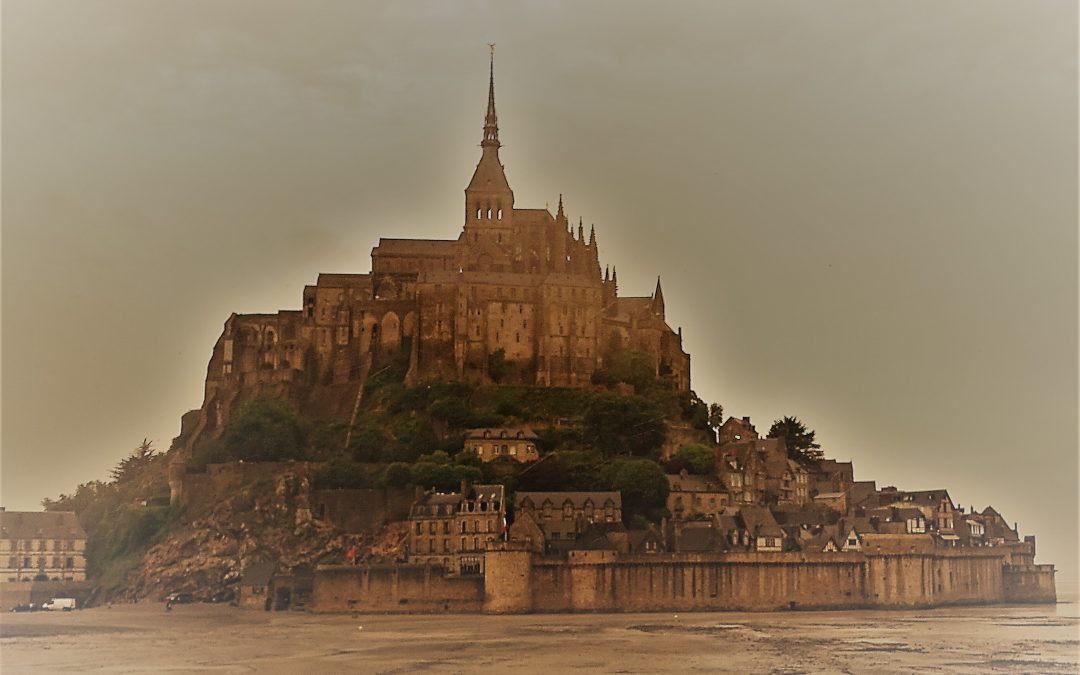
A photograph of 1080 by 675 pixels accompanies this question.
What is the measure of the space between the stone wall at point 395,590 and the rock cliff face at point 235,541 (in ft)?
17.7

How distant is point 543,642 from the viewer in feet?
214

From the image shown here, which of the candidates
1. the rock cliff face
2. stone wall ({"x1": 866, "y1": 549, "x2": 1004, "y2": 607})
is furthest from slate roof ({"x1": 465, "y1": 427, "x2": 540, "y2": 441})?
stone wall ({"x1": 866, "y1": 549, "x2": 1004, "y2": 607})

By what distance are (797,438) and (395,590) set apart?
34.1m

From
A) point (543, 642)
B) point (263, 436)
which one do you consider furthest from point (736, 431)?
point (543, 642)

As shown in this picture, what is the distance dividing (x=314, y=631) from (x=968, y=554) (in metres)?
36.4

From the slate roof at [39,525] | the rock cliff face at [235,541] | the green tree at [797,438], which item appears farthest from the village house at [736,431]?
the slate roof at [39,525]

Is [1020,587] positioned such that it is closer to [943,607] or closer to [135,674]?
[943,607]

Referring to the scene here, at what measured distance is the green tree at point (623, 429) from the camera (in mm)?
96625

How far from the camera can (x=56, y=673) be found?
56.8 meters

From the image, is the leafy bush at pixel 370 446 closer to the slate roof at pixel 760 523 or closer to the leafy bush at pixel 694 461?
the leafy bush at pixel 694 461

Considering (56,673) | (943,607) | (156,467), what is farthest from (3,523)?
(943,607)

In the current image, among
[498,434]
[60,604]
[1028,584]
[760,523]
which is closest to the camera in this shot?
[760,523]

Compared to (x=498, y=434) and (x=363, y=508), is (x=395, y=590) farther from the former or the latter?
(x=498, y=434)

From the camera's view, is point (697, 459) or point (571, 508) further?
point (697, 459)
